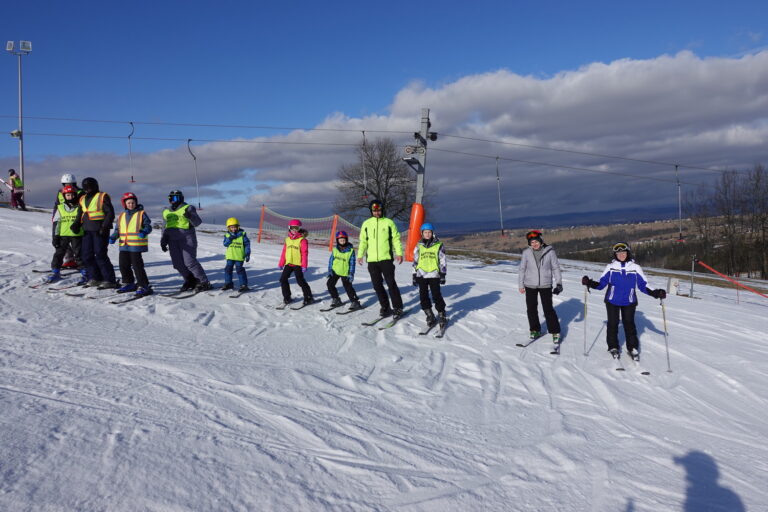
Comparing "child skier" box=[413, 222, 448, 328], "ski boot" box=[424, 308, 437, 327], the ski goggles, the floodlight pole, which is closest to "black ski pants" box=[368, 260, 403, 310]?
"child skier" box=[413, 222, 448, 328]

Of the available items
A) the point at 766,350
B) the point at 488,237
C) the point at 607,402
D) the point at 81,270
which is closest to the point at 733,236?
the point at 488,237

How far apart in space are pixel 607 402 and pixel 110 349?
21.7 feet

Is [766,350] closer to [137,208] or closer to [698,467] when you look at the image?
[698,467]

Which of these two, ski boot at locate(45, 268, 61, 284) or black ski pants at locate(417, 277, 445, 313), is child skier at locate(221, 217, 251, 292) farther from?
black ski pants at locate(417, 277, 445, 313)

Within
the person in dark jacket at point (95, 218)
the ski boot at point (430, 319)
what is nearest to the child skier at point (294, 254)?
the ski boot at point (430, 319)

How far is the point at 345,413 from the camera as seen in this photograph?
482 cm

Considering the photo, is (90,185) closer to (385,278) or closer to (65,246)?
(65,246)

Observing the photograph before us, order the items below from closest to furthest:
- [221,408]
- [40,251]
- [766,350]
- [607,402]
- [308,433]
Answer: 1. [308,433]
2. [221,408]
3. [607,402]
4. [766,350]
5. [40,251]

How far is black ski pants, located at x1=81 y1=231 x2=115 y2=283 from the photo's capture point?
8.87 m

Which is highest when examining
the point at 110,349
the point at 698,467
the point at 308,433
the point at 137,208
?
the point at 137,208

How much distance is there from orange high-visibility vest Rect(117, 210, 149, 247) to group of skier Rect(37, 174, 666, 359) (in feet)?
0.06

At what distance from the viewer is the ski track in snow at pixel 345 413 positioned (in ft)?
11.2

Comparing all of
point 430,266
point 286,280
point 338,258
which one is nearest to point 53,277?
point 286,280

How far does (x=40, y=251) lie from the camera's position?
13.4m
